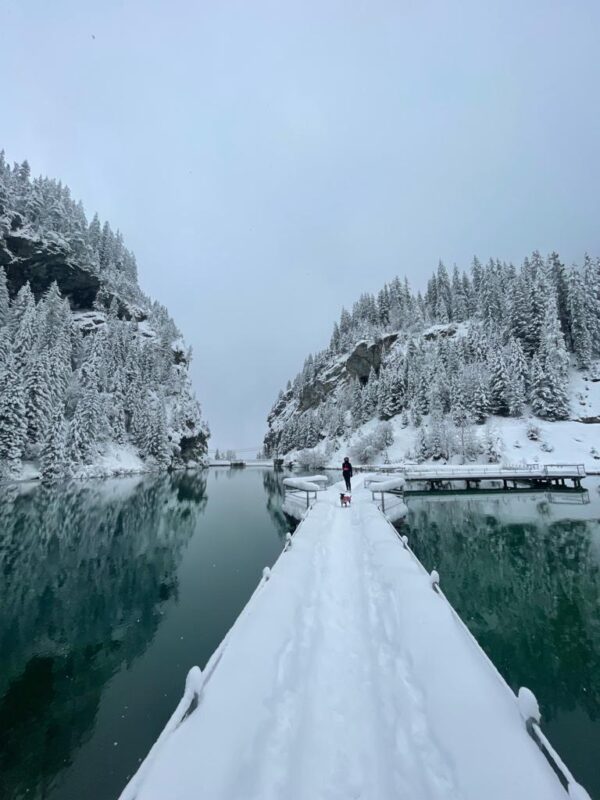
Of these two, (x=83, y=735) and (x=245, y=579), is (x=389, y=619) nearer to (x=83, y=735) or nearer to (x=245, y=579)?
(x=83, y=735)

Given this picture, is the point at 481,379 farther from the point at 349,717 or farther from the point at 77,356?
the point at 77,356

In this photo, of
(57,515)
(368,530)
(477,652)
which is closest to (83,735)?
(477,652)

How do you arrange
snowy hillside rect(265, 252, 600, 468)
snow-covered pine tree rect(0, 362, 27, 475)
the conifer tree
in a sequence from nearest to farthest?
1. snow-covered pine tree rect(0, 362, 27, 475)
2. snowy hillside rect(265, 252, 600, 468)
3. the conifer tree

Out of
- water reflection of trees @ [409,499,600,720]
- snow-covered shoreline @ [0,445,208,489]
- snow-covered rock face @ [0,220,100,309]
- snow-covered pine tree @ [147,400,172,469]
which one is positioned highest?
snow-covered rock face @ [0,220,100,309]

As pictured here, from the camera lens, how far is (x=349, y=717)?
15.1ft

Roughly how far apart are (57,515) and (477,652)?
27.9m

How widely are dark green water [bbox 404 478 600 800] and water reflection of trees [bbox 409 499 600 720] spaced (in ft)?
0.09

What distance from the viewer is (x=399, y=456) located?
65312mm

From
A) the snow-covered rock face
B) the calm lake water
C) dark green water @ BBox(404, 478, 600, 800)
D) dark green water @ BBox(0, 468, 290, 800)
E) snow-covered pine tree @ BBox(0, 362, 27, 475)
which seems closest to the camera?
dark green water @ BBox(0, 468, 290, 800)

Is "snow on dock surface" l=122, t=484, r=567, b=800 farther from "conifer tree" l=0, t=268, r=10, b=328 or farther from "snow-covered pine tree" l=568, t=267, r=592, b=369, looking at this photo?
"conifer tree" l=0, t=268, r=10, b=328

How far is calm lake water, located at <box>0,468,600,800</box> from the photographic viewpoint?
615cm

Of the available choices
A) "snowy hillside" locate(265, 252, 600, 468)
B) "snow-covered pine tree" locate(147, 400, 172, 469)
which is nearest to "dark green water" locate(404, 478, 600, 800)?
"snowy hillside" locate(265, 252, 600, 468)

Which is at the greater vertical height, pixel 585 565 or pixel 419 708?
pixel 419 708

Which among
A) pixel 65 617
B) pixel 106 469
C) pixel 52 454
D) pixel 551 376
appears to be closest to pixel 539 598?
pixel 65 617
